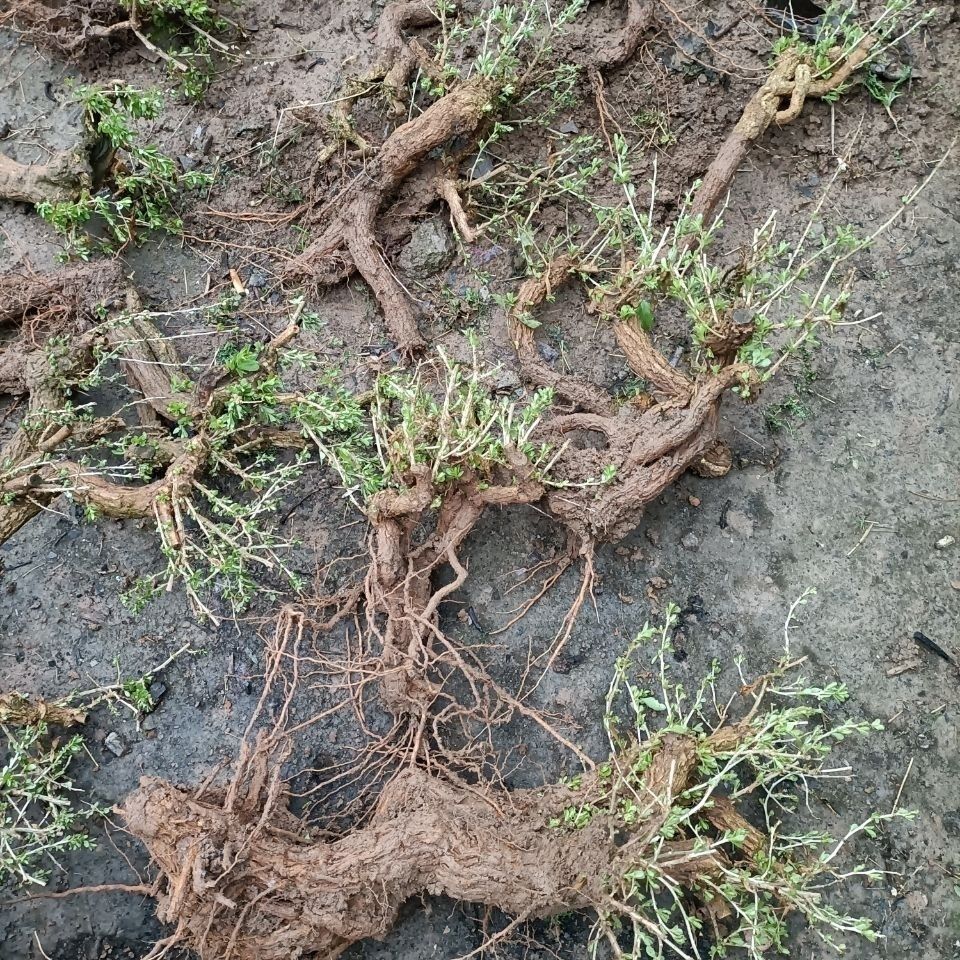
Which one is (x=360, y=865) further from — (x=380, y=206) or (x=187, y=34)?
(x=187, y=34)

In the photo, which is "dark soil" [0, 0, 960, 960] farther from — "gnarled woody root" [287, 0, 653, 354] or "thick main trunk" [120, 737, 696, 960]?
"thick main trunk" [120, 737, 696, 960]

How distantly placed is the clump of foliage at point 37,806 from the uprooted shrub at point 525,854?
0.28m

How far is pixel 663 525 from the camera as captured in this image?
99.5 inches

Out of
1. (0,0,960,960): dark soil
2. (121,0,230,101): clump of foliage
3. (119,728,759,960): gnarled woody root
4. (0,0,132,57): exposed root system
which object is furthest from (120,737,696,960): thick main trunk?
(0,0,132,57): exposed root system

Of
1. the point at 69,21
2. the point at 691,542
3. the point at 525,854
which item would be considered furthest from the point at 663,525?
the point at 69,21

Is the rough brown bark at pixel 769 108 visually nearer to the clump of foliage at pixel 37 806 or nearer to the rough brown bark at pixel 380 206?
the rough brown bark at pixel 380 206

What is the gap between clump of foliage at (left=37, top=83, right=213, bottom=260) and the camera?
2514 mm

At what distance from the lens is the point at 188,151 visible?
112 inches

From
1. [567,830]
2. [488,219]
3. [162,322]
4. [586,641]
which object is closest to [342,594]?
[586,641]

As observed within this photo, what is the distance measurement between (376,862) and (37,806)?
39.1 inches

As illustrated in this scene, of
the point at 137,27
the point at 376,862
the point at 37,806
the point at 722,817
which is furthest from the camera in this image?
the point at 137,27

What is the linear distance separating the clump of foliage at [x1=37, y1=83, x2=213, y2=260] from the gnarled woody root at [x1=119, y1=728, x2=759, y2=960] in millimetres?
1686

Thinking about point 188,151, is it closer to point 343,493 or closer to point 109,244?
point 109,244

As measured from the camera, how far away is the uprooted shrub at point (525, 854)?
198 cm
